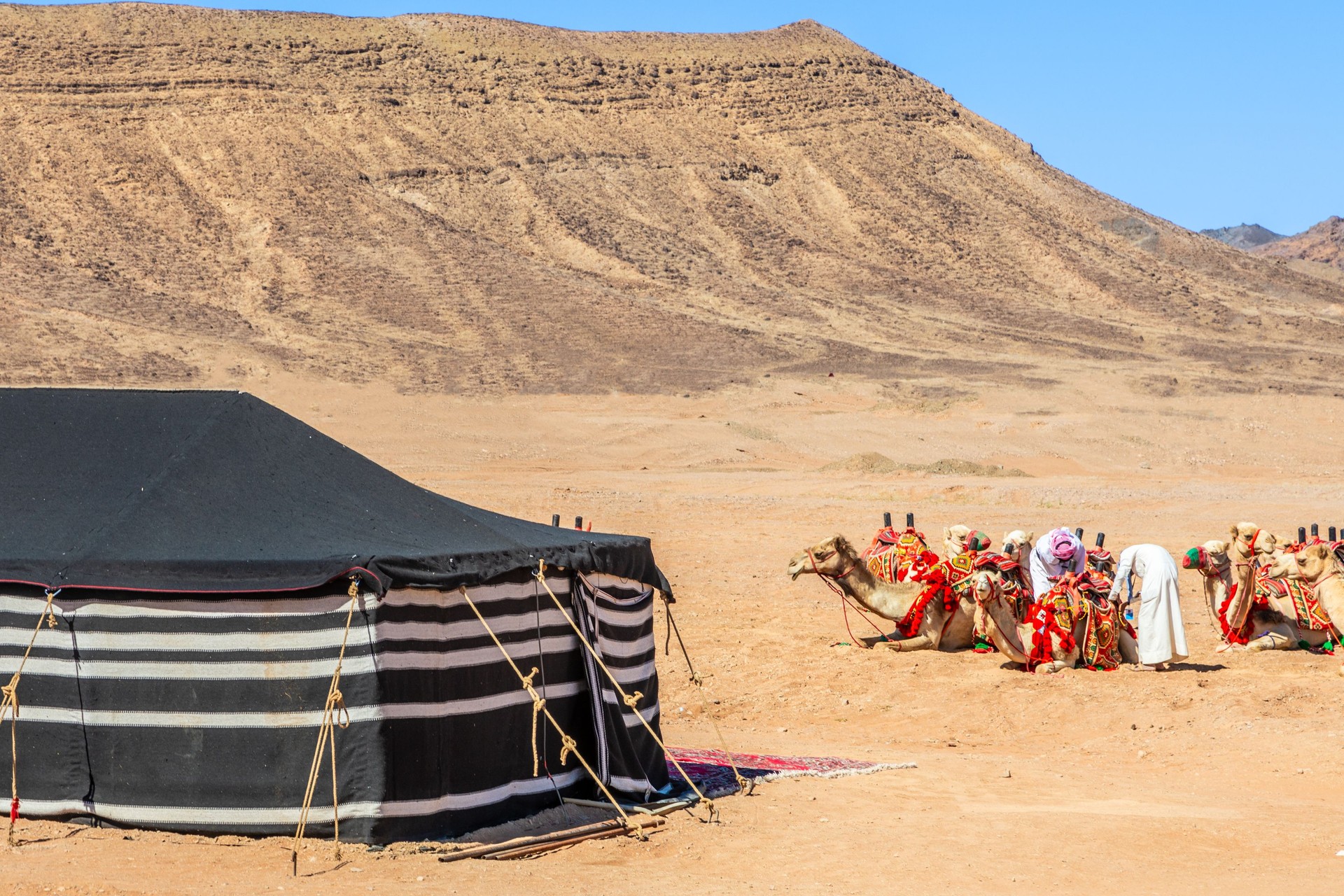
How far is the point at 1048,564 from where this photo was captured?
555 inches

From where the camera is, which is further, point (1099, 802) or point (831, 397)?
point (831, 397)

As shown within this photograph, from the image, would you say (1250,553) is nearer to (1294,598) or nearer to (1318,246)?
(1294,598)

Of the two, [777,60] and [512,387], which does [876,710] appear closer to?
[512,387]

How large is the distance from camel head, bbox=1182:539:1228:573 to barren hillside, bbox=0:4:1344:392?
3438 cm

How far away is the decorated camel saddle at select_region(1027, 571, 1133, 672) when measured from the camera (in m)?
13.7

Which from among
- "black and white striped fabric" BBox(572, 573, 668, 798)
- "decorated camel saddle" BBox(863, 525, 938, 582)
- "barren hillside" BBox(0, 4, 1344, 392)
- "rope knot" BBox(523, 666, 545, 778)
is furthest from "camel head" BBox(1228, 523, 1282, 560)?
"barren hillside" BBox(0, 4, 1344, 392)

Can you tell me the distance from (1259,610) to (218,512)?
10098mm

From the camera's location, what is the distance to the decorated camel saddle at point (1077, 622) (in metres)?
13.7

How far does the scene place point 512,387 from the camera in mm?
48031

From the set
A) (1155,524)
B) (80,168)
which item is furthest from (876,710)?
(80,168)

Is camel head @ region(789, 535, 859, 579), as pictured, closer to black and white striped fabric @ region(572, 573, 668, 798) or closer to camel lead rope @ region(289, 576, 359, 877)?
black and white striped fabric @ region(572, 573, 668, 798)

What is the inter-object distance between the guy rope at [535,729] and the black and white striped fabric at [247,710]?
4.3 inches

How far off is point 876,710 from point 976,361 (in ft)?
130

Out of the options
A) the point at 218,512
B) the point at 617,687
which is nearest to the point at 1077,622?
the point at 617,687
